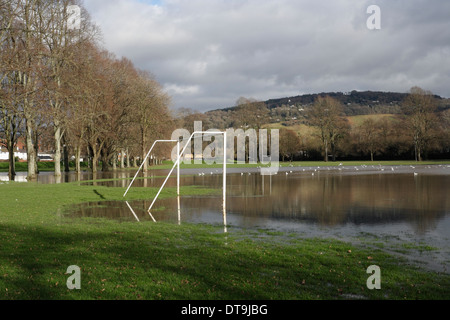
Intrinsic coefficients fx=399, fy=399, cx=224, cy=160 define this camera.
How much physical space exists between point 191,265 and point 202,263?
0.30 m

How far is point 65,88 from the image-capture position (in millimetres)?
36500

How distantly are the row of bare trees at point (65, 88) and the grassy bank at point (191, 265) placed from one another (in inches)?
710

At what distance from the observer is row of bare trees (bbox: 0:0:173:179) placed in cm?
2839

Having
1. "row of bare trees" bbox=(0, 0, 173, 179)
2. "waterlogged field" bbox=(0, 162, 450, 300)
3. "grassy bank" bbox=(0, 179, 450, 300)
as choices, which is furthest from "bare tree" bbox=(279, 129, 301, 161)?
"grassy bank" bbox=(0, 179, 450, 300)

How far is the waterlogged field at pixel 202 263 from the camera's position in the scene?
688 centimetres

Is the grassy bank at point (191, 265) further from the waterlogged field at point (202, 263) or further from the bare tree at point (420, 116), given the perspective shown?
the bare tree at point (420, 116)

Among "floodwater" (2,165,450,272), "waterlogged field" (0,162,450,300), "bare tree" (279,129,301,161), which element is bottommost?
"floodwater" (2,165,450,272)

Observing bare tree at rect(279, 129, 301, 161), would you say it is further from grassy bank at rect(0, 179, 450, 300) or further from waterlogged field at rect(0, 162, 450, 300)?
grassy bank at rect(0, 179, 450, 300)

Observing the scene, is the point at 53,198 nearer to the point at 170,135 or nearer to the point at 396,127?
the point at 170,135

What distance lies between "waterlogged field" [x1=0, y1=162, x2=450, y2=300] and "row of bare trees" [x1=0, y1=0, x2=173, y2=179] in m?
18.1

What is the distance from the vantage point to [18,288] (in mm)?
6926

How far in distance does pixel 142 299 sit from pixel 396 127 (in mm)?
101774

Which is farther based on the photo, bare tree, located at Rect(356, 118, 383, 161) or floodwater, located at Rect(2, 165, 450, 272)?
bare tree, located at Rect(356, 118, 383, 161)
